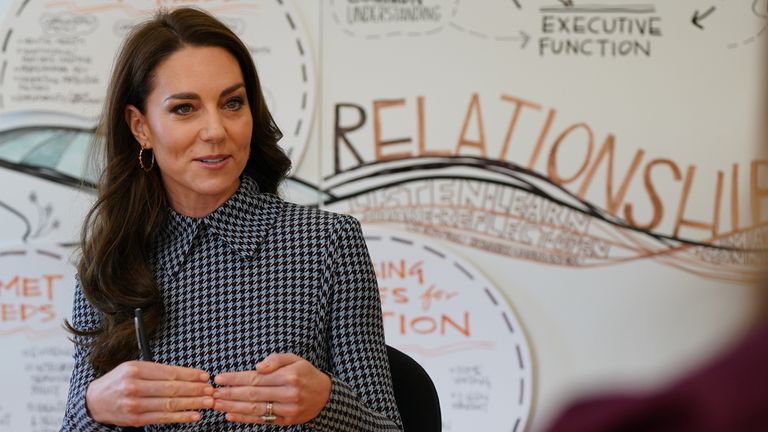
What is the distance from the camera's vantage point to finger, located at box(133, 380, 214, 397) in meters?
1.38

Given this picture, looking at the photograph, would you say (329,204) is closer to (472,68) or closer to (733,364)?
(472,68)

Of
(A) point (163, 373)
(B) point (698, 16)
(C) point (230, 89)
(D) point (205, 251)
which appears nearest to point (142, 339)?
(A) point (163, 373)

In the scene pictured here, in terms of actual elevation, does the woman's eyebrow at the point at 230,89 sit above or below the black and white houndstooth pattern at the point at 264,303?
above

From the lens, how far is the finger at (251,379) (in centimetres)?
→ 135

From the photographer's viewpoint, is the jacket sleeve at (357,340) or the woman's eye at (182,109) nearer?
the jacket sleeve at (357,340)

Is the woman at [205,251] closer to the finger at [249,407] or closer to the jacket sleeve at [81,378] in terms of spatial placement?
the jacket sleeve at [81,378]

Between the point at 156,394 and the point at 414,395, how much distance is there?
0.44m

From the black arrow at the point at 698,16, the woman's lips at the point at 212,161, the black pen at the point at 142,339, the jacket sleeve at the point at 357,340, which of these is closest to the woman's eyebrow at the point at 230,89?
the woman's lips at the point at 212,161

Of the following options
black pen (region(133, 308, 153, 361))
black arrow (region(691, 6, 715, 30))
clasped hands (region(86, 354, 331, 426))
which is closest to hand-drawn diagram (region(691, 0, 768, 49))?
black arrow (region(691, 6, 715, 30))

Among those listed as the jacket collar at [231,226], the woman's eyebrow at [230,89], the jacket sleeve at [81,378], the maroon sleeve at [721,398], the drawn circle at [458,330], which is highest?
the woman's eyebrow at [230,89]

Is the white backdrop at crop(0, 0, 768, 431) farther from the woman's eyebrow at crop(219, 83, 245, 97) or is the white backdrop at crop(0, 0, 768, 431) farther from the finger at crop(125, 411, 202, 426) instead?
the finger at crop(125, 411, 202, 426)

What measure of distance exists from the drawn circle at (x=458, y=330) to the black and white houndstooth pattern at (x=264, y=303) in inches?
33.9

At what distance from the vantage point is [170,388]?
138 centimetres

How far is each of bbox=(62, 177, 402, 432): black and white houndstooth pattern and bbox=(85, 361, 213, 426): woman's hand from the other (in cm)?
11
